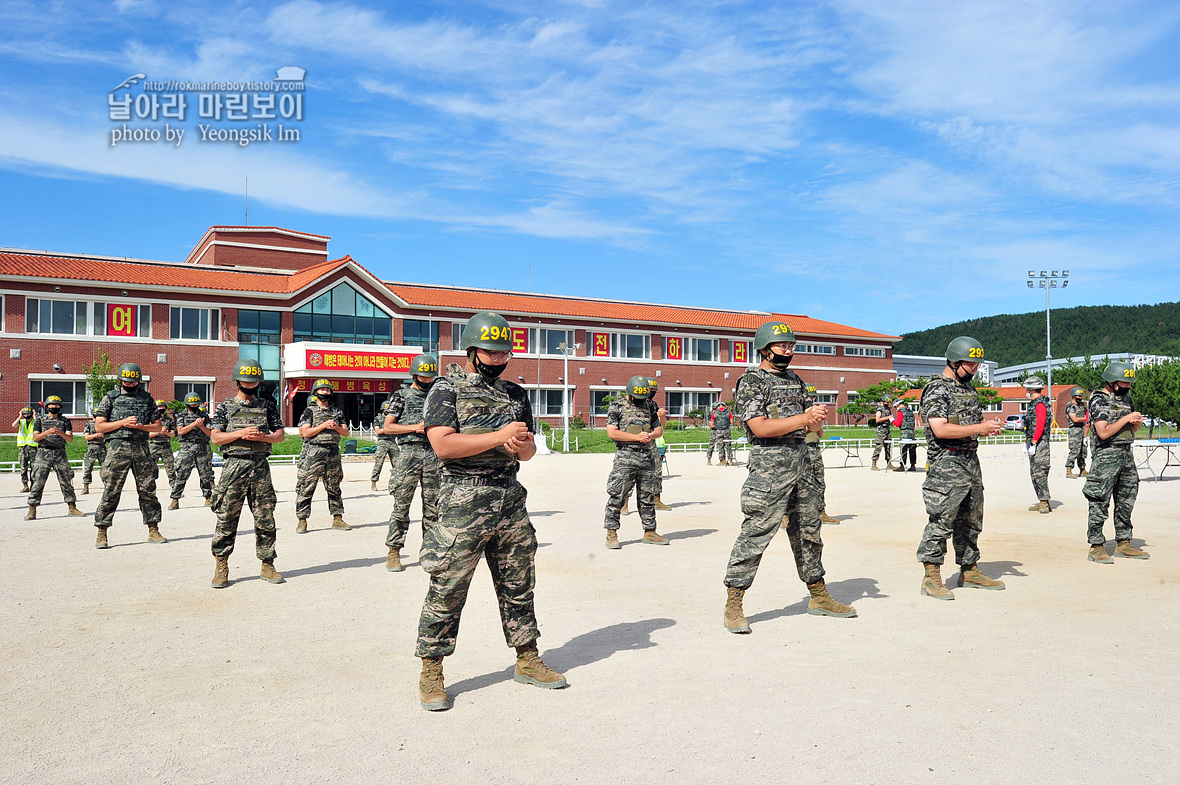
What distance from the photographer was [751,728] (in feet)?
14.4

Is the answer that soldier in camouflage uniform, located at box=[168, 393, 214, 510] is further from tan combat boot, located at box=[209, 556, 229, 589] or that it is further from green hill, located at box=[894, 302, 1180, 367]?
green hill, located at box=[894, 302, 1180, 367]

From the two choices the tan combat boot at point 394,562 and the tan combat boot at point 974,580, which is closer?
the tan combat boot at point 974,580

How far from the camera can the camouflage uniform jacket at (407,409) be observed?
403 inches

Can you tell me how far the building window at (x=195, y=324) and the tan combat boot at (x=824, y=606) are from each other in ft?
144

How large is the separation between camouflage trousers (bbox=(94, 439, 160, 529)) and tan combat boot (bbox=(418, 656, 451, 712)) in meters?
7.65

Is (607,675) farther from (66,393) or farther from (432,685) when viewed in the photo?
(66,393)

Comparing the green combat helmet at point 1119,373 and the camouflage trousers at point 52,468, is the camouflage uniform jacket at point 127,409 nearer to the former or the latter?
the camouflage trousers at point 52,468

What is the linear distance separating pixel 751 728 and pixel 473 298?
173 ft

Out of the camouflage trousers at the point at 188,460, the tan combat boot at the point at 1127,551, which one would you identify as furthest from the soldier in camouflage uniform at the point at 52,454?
the tan combat boot at the point at 1127,551

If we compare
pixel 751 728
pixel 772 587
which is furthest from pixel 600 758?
pixel 772 587

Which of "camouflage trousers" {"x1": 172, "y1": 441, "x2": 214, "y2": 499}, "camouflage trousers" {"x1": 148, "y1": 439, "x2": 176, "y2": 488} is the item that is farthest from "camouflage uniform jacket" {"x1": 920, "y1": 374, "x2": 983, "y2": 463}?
"camouflage trousers" {"x1": 148, "y1": 439, "x2": 176, "y2": 488}

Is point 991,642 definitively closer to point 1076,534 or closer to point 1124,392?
point 1124,392

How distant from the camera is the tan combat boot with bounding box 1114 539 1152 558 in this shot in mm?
9312

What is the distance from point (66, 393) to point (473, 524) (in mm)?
44095
